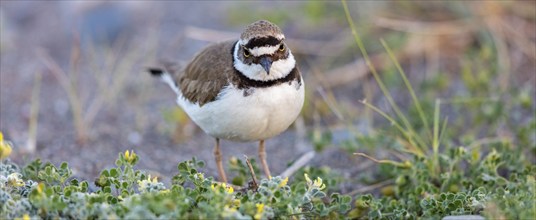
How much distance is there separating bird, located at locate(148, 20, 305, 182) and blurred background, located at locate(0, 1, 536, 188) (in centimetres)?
94

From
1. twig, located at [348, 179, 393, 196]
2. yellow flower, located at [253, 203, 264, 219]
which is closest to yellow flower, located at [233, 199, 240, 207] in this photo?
yellow flower, located at [253, 203, 264, 219]

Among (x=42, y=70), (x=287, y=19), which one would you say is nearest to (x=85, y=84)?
(x=42, y=70)

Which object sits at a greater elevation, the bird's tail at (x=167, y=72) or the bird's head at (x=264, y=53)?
the bird's tail at (x=167, y=72)

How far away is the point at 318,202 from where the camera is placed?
363 cm

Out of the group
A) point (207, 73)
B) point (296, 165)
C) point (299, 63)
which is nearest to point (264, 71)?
point (207, 73)

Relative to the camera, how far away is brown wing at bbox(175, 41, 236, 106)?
4090 millimetres

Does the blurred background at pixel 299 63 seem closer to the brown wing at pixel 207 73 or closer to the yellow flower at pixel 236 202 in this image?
the brown wing at pixel 207 73

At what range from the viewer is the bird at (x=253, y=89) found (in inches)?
153

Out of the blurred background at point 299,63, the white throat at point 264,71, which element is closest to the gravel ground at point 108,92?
the blurred background at point 299,63

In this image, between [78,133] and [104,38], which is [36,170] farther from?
[104,38]

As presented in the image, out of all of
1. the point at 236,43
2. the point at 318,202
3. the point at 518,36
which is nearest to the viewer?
the point at 318,202

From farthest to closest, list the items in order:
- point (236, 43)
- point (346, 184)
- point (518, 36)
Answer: point (518, 36) < point (346, 184) < point (236, 43)

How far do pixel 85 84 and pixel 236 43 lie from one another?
2.87 metres

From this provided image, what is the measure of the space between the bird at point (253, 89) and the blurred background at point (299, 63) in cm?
A: 94
